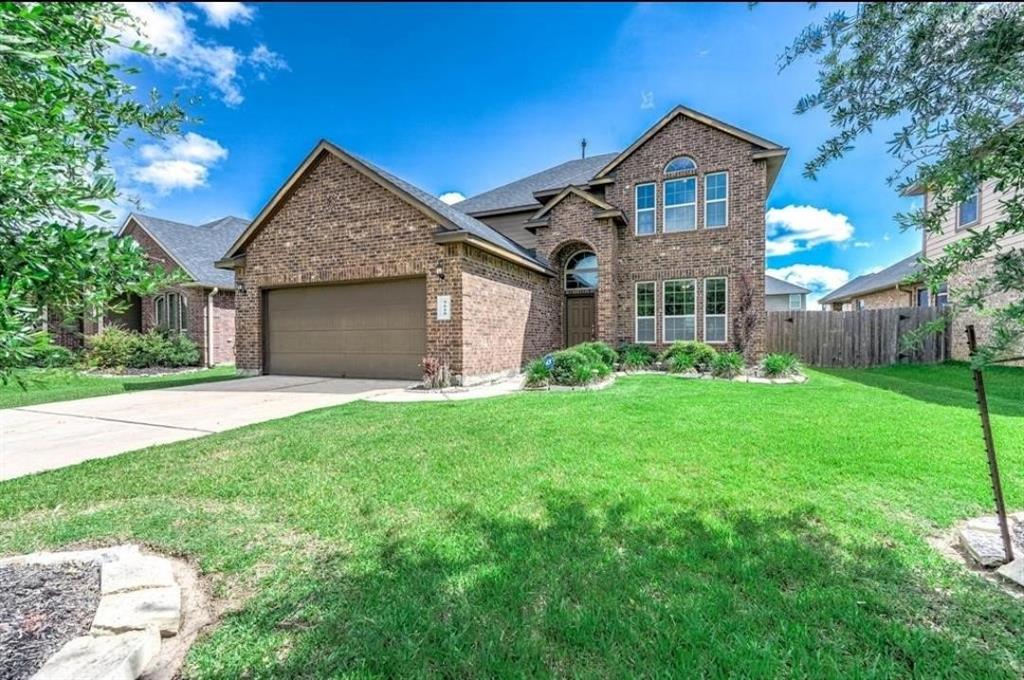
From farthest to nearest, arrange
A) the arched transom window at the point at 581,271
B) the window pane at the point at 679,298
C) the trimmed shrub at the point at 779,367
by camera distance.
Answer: the arched transom window at the point at 581,271, the window pane at the point at 679,298, the trimmed shrub at the point at 779,367

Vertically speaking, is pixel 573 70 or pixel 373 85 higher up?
pixel 373 85

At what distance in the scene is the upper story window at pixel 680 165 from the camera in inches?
527

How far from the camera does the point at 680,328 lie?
13.6 meters

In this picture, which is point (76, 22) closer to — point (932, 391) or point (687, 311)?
point (932, 391)

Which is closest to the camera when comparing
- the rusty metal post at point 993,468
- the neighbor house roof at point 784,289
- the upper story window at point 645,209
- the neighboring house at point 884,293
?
the rusty metal post at point 993,468

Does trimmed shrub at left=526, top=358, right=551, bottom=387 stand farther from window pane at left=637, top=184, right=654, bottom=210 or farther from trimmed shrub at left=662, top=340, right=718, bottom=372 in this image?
window pane at left=637, top=184, right=654, bottom=210

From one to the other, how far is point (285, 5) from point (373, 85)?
11.1 ft

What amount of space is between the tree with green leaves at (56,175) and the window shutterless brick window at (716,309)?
13261 mm

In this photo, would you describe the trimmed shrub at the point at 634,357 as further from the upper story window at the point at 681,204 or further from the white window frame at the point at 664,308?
the upper story window at the point at 681,204

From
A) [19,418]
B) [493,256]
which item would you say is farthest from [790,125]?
[19,418]

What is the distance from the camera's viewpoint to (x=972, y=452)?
4664mm

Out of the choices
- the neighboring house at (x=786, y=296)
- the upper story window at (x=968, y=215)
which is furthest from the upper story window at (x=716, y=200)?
the neighboring house at (x=786, y=296)

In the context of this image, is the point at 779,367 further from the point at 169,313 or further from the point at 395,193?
the point at 169,313

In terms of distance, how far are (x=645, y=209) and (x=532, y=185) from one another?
17.1 feet
